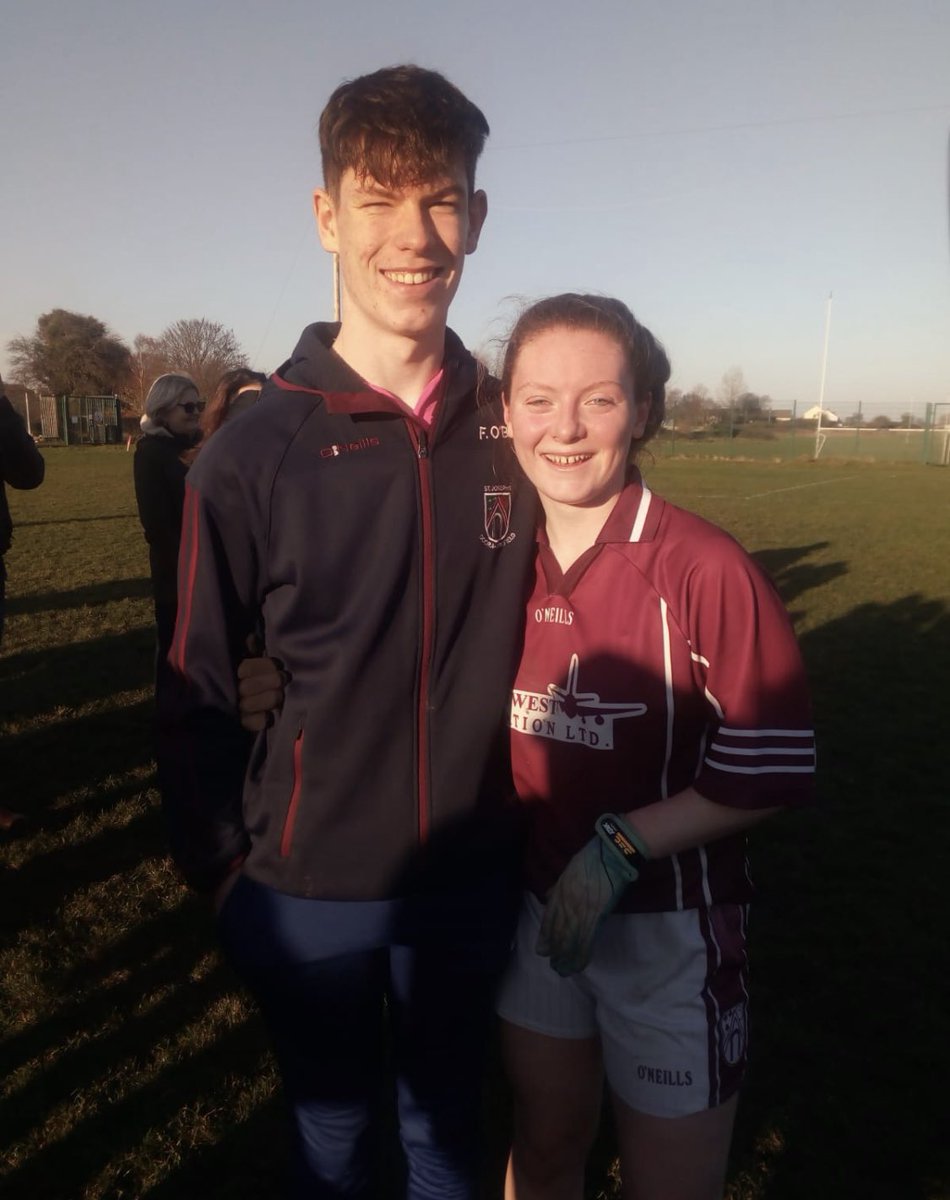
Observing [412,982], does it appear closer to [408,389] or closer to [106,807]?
[408,389]

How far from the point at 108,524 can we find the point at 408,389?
15451 millimetres

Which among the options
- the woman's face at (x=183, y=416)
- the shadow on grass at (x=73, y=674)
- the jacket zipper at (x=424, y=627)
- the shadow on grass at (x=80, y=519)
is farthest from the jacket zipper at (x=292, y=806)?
the shadow on grass at (x=80, y=519)

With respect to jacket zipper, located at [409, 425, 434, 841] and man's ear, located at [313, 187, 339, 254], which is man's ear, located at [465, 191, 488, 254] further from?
jacket zipper, located at [409, 425, 434, 841]

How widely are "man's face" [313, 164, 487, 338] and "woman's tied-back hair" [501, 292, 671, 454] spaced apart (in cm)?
17

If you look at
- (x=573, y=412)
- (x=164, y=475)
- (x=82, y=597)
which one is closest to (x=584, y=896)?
(x=573, y=412)

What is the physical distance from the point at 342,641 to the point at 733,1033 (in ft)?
3.51

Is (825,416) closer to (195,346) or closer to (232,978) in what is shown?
(195,346)

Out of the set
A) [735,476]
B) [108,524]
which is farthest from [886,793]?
[735,476]

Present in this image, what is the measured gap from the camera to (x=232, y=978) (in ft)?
11.9

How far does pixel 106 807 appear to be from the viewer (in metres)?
5.01

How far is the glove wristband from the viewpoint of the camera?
5.61 feet

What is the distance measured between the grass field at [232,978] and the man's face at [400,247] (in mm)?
2476

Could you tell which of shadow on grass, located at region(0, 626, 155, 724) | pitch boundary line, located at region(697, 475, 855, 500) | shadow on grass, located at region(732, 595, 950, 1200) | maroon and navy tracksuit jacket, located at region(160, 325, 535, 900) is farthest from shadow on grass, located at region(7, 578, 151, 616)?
pitch boundary line, located at region(697, 475, 855, 500)

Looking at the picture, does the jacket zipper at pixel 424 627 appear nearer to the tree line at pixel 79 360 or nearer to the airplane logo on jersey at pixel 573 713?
the airplane logo on jersey at pixel 573 713
